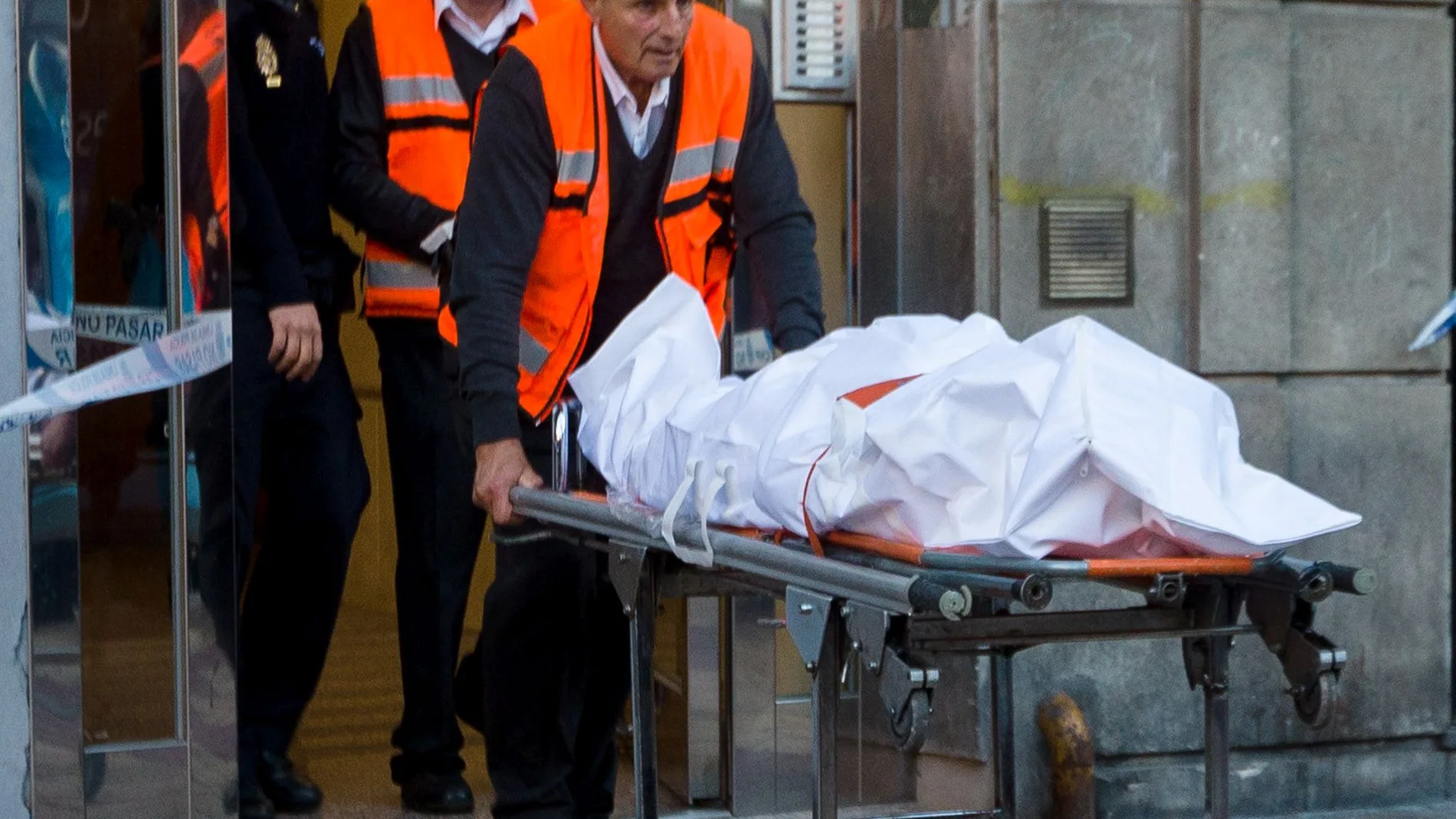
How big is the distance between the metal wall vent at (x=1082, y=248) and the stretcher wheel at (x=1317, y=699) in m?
2.21

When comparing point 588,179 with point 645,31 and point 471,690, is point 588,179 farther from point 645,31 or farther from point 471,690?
point 471,690

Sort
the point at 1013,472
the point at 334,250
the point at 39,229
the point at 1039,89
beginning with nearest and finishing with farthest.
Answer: the point at 1013,472
the point at 39,229
the point at 1039,89
the point at 334,250

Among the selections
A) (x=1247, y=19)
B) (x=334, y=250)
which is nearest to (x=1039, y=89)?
(x=1247, y=19)

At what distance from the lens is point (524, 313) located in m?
4.11

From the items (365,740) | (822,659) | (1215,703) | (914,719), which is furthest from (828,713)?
(365,740)

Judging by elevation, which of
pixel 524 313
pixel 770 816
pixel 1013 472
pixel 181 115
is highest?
pixel 181 115

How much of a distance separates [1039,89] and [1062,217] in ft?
1.06

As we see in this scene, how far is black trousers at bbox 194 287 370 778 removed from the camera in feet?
16.0

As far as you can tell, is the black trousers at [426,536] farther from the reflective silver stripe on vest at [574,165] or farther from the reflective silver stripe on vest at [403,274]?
the reflective silver stripe on vest at [574,165]

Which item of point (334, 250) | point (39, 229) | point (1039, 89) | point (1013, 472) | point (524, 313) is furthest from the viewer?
point (334, 250)

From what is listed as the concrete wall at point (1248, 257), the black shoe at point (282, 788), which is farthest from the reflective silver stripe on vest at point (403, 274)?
the black shoe at point (282, 788)

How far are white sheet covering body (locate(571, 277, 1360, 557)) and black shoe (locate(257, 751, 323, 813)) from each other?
7.48 feet

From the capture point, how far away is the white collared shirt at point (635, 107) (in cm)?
399

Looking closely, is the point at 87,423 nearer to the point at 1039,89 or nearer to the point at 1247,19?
the point at 1039,89
